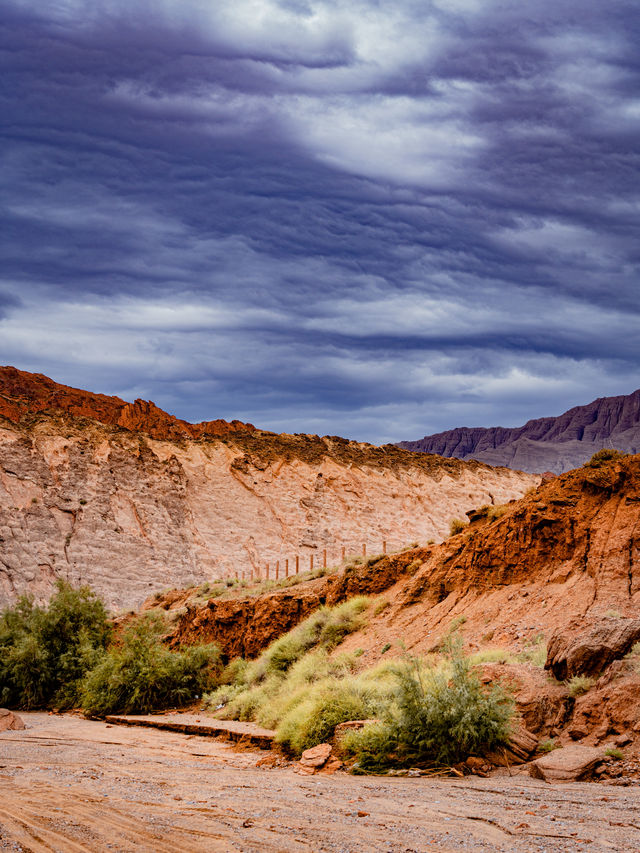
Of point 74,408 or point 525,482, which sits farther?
point 74,408

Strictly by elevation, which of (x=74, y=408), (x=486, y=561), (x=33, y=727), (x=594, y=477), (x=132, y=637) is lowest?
(x=33, y=727)

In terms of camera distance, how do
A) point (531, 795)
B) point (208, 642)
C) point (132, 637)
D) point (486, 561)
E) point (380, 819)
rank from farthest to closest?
point (208, 642) → point (132, 637) → point (486, 561) → point (531, 795) → point (380, 819)

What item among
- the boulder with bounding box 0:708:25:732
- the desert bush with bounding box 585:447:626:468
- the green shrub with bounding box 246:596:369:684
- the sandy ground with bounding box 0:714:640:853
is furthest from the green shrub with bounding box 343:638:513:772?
the boulder with bounding box 0:708:25:732

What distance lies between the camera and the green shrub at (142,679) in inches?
1019

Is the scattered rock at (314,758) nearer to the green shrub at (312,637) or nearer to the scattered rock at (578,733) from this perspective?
the scattered rock at (578,733)

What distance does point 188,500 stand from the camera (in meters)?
60.9

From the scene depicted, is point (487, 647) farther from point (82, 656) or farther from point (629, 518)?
point (82, 656)

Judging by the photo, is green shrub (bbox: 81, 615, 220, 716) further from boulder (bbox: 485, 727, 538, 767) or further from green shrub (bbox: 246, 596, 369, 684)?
boulder (bbox: 485, 727, 538, 767)

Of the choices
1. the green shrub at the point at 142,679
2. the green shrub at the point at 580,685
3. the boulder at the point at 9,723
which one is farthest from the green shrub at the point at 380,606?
the green shrub at the point at 580,685

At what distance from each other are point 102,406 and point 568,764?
8421 centimetres

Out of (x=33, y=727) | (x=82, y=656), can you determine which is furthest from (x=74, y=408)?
(x=33, y=727)

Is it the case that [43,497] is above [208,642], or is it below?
above

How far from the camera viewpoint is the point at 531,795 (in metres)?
9.30

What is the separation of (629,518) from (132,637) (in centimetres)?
1809
